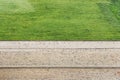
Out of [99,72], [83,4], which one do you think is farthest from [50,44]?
[83,4]

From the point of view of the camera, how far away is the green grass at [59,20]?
1773cm

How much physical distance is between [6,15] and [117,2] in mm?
7392

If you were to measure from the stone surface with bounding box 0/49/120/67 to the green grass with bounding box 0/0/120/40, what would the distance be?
186cm

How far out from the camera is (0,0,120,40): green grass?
1773cm

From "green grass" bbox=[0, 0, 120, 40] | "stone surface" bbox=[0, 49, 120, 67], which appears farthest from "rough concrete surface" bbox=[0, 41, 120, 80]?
"green grass" bbox=[0, 0, 120, 40]

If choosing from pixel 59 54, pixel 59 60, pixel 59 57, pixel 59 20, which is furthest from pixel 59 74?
pixel 59 20

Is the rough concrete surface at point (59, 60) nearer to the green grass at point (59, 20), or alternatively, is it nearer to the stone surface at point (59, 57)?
the stone surface at point (59, 57)

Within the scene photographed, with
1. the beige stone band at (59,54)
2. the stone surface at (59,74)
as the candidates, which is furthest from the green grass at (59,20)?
the stone surface at (59,74)

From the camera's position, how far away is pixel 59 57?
49.4 feet

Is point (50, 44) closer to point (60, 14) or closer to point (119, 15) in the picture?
point (60, 14)

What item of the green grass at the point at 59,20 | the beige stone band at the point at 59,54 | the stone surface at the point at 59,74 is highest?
the stone surface at the point at 59,74

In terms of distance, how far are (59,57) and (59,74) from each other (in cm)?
142

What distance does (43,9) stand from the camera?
67.5 ft

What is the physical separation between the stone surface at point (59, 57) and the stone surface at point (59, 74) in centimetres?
43
